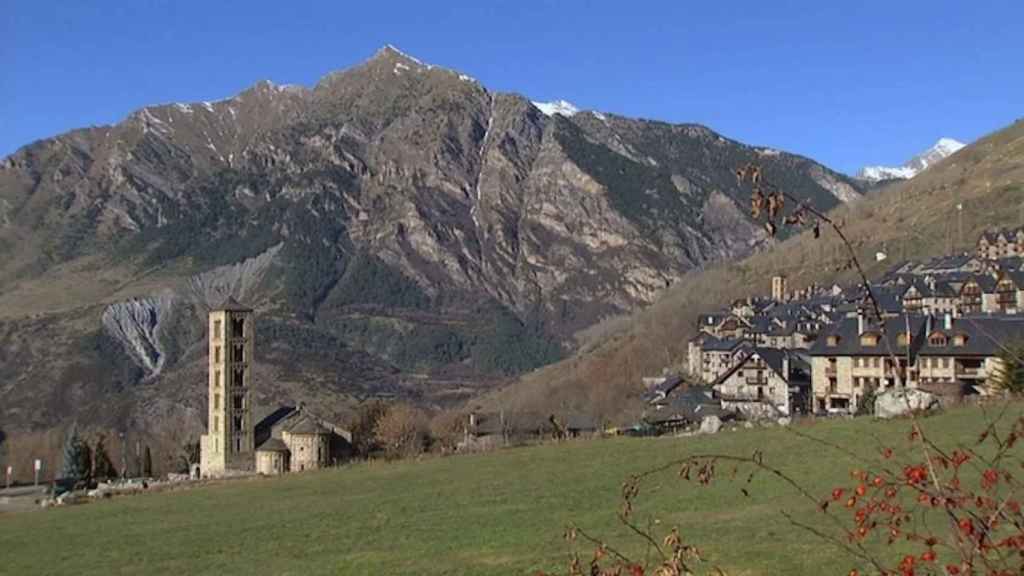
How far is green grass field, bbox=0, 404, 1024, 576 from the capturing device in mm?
26438

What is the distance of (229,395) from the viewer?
99625 mm

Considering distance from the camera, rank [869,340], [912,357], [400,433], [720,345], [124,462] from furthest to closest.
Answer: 1. [124,462]
2. [720,345]
3. [400,433]
4. [869,340]
5. [912,357]

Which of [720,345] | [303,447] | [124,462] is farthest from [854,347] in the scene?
[124,462]

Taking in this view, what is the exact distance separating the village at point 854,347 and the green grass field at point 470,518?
9394 mm

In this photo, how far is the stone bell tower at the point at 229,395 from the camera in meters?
95.6

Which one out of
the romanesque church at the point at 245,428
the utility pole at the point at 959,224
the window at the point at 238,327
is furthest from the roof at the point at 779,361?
the utility pole at the point at 959,224

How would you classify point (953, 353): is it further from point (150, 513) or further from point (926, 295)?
point (150, 513)

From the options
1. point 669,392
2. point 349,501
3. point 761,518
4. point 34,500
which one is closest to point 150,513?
point 349,501

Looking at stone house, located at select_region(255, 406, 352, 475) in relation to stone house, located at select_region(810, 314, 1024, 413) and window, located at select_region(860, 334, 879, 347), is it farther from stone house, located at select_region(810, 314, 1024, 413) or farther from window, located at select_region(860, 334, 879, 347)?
window, located at select_region(860, 334, 879, 347)

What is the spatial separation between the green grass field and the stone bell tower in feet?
117

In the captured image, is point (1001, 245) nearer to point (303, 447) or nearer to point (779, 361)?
point (779, 361)

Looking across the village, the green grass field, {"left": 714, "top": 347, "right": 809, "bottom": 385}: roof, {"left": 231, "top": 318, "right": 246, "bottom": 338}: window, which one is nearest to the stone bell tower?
{"left": 231, "top": 318, "right": 246, "bottom": 338}: window

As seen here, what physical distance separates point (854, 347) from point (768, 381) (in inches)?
489

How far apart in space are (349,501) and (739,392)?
51001 millimetres
